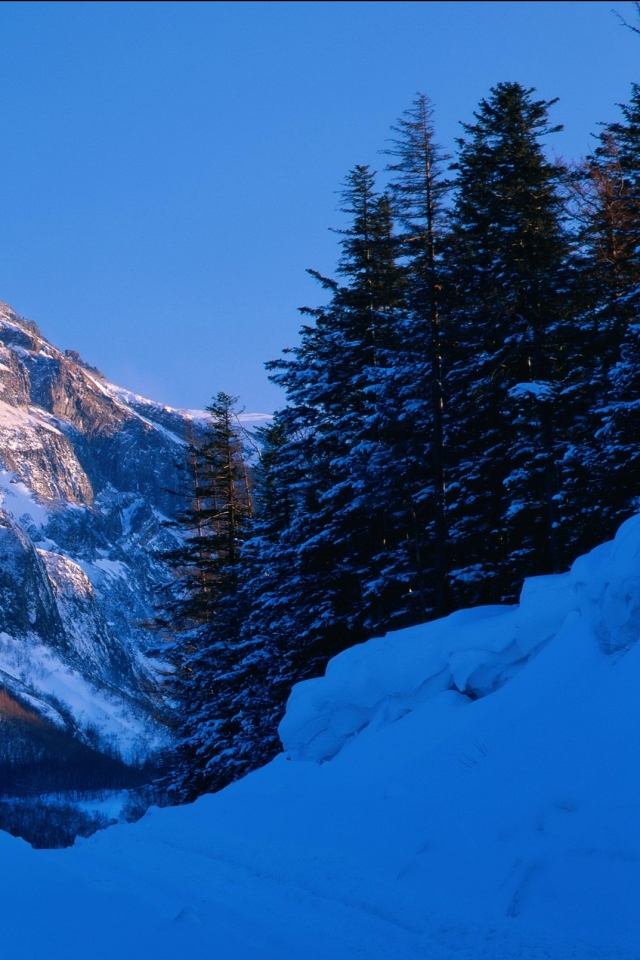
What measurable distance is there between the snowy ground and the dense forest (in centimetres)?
644

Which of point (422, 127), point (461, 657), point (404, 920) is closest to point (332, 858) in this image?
point (404, 920)

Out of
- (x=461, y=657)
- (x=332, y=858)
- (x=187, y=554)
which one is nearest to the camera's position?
(x=332, y=858)

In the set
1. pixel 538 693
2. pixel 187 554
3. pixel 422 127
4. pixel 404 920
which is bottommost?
pixel 404 920

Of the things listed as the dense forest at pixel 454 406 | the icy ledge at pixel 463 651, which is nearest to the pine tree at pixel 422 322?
the dense forest at pixel 454 406

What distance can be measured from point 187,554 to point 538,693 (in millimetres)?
21243

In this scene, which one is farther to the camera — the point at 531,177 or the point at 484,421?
the point at 484,421

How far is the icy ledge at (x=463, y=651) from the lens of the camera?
962 cm

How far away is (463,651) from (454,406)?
33.0ft

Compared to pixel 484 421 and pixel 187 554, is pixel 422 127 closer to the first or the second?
pixel 484 421

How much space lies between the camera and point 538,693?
31.8 ft

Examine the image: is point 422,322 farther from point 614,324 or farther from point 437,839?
point 437,839

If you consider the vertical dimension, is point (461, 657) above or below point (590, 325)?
below

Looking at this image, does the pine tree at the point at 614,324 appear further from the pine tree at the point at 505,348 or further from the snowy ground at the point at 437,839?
the snowy ground at the point at 437,839

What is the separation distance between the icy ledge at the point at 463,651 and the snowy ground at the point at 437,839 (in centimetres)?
3
